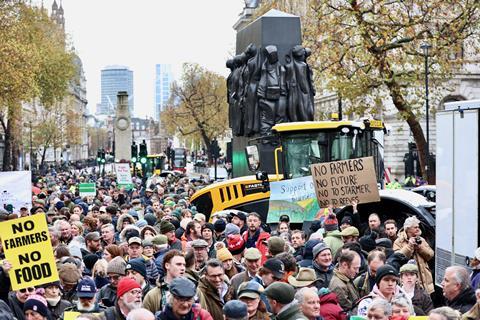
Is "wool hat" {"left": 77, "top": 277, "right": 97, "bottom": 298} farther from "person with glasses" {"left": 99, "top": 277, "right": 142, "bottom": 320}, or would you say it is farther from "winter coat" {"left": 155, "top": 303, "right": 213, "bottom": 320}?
"winter coat" {"left": 155, "top": 303, "right": 213, "bottom": 320}

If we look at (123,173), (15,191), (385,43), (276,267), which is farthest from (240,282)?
(123,173)

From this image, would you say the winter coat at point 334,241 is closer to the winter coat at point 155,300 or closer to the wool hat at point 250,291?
the winter coat at point 155,300

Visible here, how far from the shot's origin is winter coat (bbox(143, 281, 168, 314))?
10164 millimetres

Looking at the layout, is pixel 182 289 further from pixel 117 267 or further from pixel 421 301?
pixel 421 301

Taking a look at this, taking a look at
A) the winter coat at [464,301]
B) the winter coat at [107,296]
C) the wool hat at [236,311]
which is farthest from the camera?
the winter coat at [107,296]

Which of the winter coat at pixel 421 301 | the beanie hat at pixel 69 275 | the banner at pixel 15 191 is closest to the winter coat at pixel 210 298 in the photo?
the beanie hat at pixel 69 275

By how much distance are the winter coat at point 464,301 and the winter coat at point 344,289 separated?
1167 mm

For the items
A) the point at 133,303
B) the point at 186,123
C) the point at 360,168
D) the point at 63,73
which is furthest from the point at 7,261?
the point at 186,123

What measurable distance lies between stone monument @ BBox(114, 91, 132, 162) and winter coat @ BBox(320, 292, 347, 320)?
67459mm

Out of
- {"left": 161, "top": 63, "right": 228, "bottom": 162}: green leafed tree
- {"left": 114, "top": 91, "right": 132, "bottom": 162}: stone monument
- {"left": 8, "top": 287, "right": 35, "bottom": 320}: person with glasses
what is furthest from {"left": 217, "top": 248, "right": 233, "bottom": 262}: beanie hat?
{"left": 161, "top": 63, "right": 228, "bottom": 162}: green leafed tree

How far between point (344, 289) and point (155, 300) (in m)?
2.06

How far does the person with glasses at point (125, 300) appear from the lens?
961cm

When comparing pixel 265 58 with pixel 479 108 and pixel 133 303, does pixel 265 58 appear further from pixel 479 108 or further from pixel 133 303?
pixel 133 303

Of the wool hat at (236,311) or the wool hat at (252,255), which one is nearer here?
the wool hat at (236,311)
